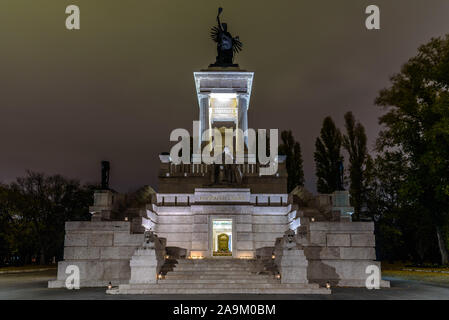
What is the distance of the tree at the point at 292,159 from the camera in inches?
1930

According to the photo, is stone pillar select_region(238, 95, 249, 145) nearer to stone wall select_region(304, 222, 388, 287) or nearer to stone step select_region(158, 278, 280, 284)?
stone wall select_region(304, 222, 388, 287)

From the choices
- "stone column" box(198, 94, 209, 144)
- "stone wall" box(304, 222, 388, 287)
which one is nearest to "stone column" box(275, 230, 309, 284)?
"stone wall" box(304, 222, 388, 287)

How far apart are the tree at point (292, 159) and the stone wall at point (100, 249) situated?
31.1 metres

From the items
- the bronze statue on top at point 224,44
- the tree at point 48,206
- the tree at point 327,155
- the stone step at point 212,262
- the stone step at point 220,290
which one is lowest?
the stone step at point 220,290

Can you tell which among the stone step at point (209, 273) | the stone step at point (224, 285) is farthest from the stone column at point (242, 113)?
the stone step at point (224, 285)

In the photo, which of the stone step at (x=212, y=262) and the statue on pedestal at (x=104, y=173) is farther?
the statue on pedestal at (x=104, y=173)

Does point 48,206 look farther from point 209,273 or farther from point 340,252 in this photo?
point 340,252

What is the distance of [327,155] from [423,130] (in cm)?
1665

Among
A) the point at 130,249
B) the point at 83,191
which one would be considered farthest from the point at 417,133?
the point at 83,191

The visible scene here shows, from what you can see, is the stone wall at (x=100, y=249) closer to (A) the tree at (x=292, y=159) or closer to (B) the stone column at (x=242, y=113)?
(B) the stone column at (x=242, y=113)

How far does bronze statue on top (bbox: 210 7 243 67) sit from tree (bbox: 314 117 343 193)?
16.2 m

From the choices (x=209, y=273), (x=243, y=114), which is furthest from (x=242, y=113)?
(x=209, y=273)

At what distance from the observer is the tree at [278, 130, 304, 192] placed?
161ft
